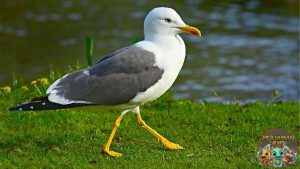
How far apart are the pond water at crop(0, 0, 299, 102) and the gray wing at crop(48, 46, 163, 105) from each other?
4245mm

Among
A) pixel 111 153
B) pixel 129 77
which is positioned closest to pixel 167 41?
pixel 129 77

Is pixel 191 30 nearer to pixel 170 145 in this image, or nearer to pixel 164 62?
pixel 164 62

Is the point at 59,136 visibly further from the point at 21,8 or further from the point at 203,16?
the point at 21,8

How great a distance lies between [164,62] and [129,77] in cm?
36

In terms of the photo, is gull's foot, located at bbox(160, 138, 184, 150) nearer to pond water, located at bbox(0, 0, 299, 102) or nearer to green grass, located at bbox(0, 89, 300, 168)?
green grass, located at bbox(0, 89, 300, 168)

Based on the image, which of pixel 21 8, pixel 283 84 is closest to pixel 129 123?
pixel 283 84

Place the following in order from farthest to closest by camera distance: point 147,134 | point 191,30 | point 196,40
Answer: point 196,40 < point 147,134 < point 191,30

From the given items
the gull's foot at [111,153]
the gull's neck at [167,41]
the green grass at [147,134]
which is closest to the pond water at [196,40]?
the green grass at [147,134]

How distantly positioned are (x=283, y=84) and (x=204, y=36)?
3559mm

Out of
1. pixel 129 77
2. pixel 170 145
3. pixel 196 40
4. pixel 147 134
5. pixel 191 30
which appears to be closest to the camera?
pixel 129 77

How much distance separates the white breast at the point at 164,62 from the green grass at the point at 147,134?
0.60 meters

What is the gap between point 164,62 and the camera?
6.11 metres

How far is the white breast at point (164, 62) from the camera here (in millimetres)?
6090

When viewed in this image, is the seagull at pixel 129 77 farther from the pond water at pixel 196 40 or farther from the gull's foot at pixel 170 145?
the pond water at pixel 196 40
